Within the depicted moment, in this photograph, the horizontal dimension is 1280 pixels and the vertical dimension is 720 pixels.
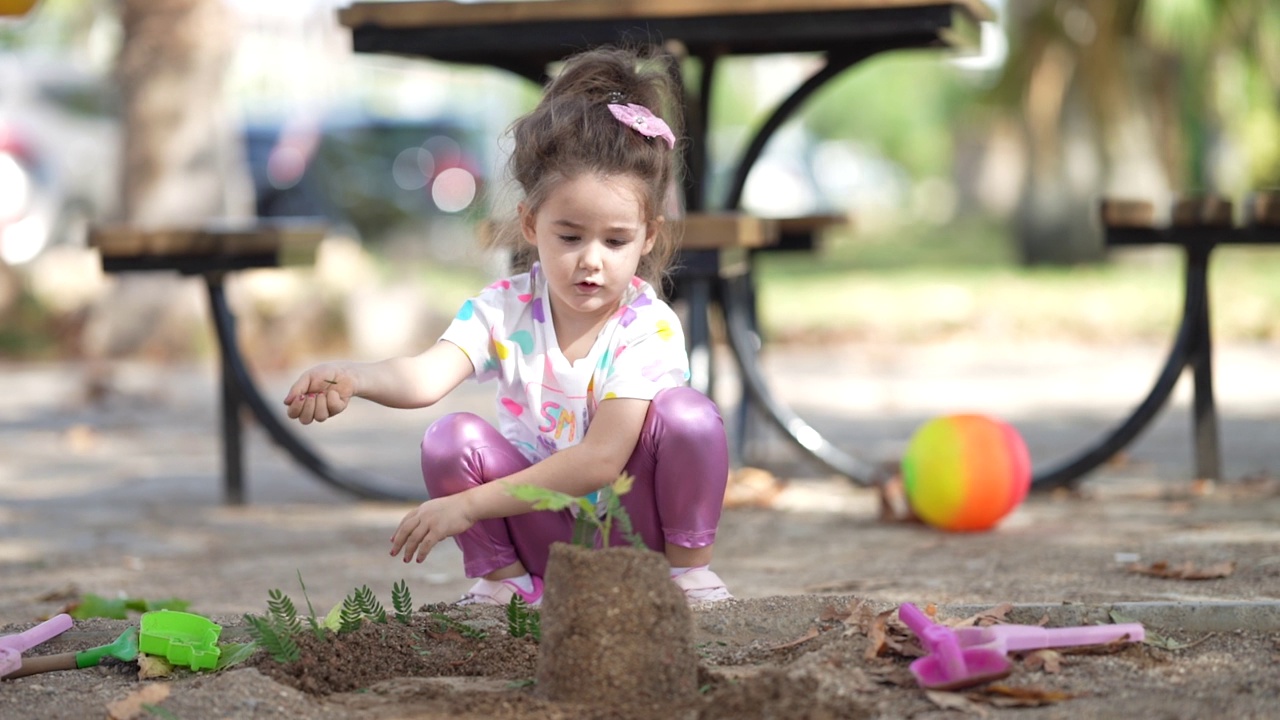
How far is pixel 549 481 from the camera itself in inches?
95.0

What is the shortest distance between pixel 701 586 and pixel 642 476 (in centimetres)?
22

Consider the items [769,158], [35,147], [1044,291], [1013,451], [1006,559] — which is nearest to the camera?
[1006,559]

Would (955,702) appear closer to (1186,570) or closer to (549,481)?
(549,481)

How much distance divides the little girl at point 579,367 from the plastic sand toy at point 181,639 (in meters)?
0.43

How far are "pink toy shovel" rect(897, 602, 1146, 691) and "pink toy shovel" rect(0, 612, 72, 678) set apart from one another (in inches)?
52.3

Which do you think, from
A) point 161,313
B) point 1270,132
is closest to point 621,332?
point 161,313

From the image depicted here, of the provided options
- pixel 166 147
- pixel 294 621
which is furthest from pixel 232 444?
pixel 166 147

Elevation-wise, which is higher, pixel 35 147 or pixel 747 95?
pixel 747 95

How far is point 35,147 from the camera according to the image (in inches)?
531

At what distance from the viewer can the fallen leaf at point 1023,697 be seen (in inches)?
76.3

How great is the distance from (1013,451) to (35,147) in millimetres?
12046

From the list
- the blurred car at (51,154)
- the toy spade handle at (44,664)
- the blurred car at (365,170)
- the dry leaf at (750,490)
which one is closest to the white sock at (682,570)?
the toy spade handle at (44,664)

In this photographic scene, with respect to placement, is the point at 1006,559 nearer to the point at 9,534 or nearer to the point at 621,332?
the point at 621,332

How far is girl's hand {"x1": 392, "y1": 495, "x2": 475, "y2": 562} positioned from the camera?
2.25 metres
